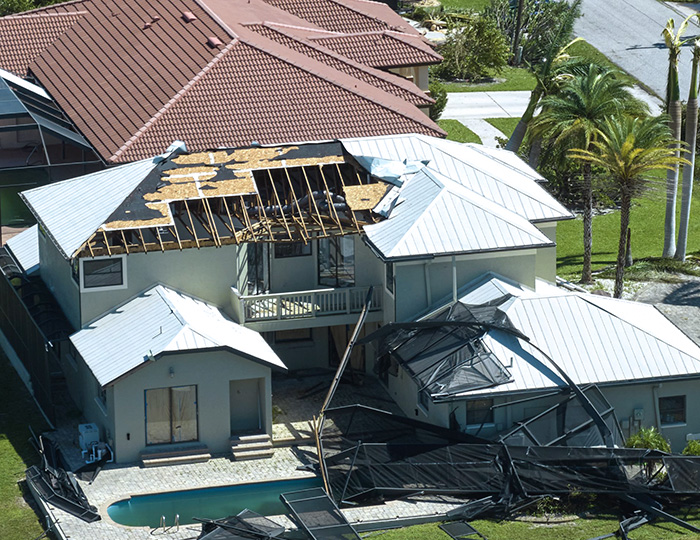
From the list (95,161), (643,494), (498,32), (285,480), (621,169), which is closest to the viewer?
(643,494)

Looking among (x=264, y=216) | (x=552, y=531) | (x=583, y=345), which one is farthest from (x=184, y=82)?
(x=552, y=531)

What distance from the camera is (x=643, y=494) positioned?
44.0 metres

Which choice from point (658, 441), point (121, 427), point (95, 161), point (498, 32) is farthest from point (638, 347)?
point (498, 32)

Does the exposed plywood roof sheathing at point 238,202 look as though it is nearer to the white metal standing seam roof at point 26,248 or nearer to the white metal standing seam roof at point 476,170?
the white metal standing seam roof at point 476,170

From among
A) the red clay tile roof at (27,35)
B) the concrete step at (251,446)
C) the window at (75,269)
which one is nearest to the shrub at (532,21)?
the red clay tile roof at (27,35)

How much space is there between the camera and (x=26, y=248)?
58969 mm

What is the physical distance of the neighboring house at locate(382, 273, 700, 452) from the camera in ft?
152

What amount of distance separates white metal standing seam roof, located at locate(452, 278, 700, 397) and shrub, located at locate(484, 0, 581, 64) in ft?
182

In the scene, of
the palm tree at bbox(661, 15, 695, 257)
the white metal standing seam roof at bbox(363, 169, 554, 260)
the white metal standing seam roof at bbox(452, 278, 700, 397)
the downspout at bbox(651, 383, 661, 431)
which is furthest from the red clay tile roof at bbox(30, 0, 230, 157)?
the downspout at bbox(651, 383, 661, 431)

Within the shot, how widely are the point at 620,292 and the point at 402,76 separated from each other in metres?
18.1

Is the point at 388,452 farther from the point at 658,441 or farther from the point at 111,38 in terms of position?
the point at 111,38

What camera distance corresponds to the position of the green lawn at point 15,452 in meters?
43.5

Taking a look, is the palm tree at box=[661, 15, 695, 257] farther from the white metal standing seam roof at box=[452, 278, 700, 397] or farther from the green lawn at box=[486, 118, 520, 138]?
the green lawn at box=[486, 118, 520, 138]

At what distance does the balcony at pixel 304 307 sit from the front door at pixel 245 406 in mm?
3141
